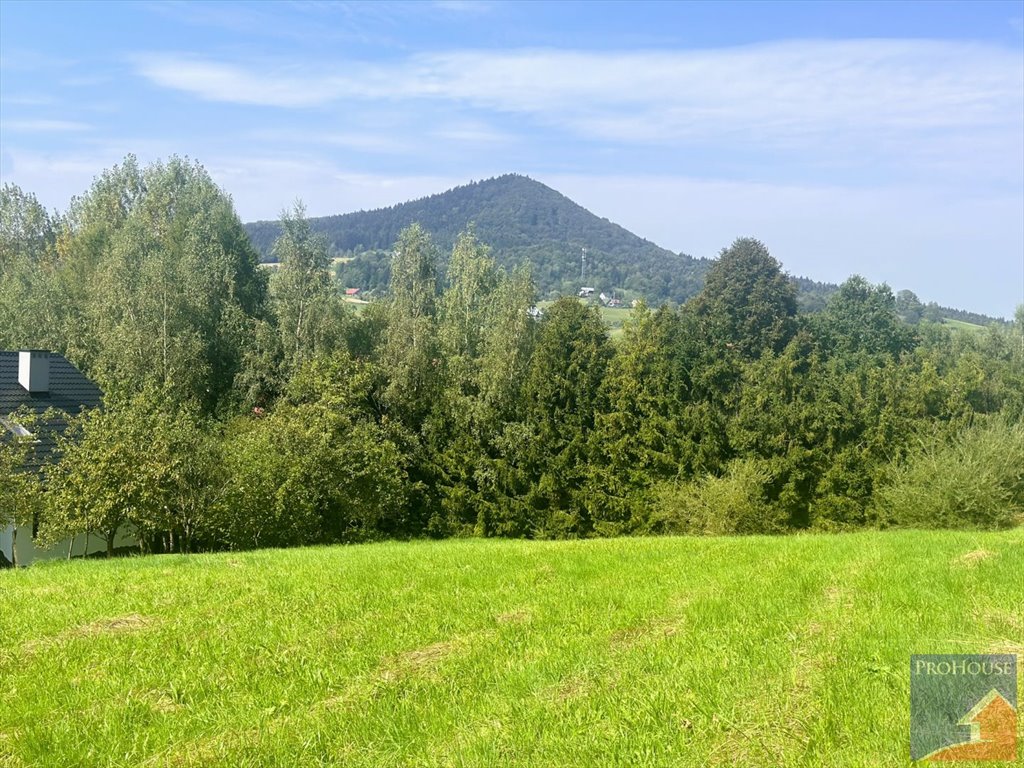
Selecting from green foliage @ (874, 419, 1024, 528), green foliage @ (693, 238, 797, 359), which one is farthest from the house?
green foliage @ (693, 238, 797, 359)

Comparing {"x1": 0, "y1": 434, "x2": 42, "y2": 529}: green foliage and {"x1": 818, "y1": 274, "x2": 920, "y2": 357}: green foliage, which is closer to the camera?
{"x1": 0, "y1": 434, "x2": 42, "y2": 529}: green foliage

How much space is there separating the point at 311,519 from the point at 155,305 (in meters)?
→ 18.4

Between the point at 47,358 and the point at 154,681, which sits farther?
the point at 47,358

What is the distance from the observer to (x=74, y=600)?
38.9ft

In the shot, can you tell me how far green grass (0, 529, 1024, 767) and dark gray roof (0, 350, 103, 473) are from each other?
1947cm

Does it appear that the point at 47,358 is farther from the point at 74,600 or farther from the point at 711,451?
the point at 711,451

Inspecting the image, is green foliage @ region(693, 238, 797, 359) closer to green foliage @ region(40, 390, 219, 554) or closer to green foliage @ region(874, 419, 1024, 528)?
green foliage @ region(874, 419, 1024, 528)

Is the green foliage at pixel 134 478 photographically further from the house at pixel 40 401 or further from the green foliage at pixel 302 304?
the green foliage at pixel 302 304

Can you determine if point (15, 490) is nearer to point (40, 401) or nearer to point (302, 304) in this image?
point (40, 401)

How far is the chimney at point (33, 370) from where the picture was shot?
32.7 meters

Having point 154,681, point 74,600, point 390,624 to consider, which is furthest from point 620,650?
point 74,600

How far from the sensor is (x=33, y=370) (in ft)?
108

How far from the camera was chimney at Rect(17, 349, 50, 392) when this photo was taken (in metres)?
32.7

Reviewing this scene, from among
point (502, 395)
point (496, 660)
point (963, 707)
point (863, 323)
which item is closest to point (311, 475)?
point (502, 395)
